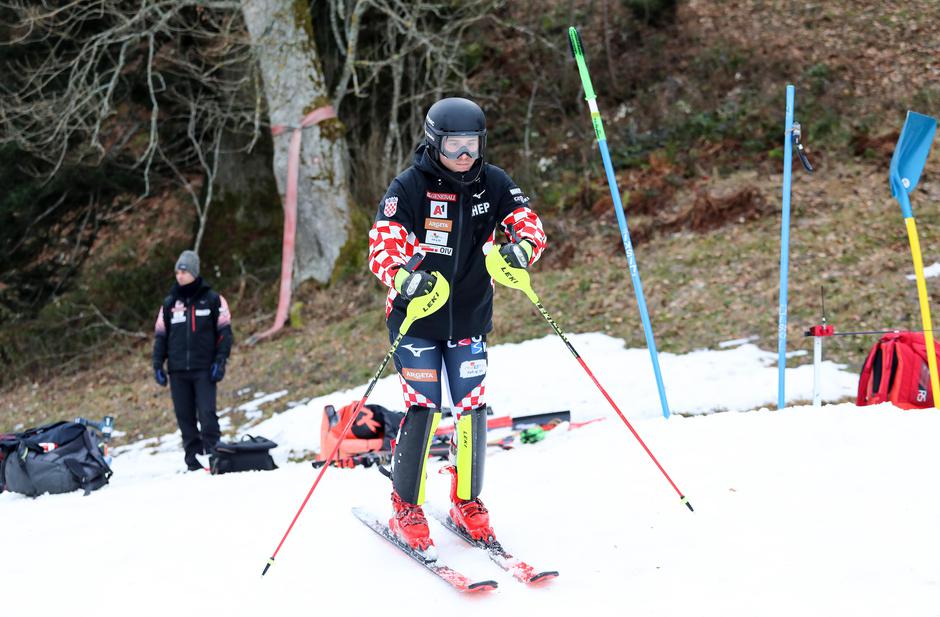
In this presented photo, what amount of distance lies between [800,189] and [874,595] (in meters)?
10.3

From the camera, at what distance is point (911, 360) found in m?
6.05

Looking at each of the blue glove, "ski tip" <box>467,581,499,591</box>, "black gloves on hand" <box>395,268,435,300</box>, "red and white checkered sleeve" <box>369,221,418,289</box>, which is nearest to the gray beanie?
the blue glove

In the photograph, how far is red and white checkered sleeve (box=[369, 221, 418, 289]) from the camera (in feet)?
13.4

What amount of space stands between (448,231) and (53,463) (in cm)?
413

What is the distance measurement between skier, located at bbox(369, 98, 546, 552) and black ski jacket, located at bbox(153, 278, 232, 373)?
392 centimetres

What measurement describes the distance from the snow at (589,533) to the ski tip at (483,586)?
6 centimetres

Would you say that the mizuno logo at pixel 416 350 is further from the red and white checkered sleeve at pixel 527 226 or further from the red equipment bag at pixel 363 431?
the red equipment bag at pixel 363 431

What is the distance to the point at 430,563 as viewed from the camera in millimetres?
4066

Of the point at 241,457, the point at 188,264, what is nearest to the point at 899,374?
the point at 241,457

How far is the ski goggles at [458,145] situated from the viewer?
4148mm

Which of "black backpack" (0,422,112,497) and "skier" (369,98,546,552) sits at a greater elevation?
"skier" (369,98,546,552)

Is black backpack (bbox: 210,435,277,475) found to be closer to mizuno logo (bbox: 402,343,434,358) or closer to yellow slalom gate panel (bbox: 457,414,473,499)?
yellow slalom gate panel (bbox: 457,414,473,499)

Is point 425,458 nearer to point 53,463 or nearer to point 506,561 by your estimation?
point 506,561

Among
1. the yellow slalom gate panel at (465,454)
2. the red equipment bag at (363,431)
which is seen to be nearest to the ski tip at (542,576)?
the yellow slalom gate panel at (465,454)
